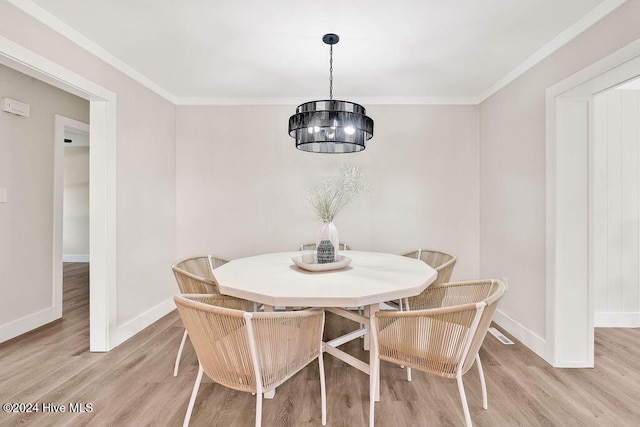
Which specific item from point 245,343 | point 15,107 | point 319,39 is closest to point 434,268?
point 245,343

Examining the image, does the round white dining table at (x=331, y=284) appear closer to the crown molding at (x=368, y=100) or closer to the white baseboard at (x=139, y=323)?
the white baseboard at (x=139, y=323)

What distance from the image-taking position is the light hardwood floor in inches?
68.9

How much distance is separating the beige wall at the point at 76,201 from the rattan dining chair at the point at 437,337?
696 centimetres

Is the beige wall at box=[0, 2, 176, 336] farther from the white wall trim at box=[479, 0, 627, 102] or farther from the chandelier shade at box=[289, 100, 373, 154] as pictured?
the white wall trim at box=[479, 0, 627, 102]

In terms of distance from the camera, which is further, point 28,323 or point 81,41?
point 28,323

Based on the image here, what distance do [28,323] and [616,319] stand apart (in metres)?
5.50

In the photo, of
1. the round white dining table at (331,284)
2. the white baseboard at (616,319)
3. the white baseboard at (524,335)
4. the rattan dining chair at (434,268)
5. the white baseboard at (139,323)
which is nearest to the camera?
the round white dining table at (331,284)

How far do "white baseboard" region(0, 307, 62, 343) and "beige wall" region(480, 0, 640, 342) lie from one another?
4.41 m

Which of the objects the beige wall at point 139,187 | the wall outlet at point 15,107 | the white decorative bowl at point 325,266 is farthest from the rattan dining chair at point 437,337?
the wall outlet at point 15,107

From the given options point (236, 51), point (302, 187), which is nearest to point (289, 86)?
point (236, 51)

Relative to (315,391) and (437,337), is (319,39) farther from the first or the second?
(315,391)

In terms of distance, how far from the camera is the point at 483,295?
6.37ft

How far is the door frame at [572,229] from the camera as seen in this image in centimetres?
229

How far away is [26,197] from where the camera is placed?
3.00m
